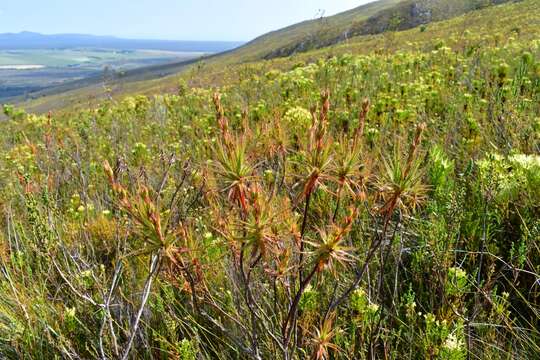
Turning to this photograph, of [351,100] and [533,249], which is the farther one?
[351,100]

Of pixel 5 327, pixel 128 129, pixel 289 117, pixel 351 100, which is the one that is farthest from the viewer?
pixel 128 129

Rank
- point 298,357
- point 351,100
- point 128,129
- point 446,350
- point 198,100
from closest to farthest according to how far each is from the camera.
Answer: point 446,350 → point 298,357 → point 351,100 → point 128,129 → point 198,100

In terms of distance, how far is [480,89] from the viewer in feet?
16.2

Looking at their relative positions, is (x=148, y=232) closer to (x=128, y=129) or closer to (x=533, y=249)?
(x=533, y=249)

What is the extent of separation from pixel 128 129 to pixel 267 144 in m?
5.45

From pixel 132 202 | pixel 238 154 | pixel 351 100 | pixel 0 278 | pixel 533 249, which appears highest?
pixel 238 154

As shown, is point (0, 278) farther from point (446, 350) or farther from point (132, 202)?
point (446, 350)

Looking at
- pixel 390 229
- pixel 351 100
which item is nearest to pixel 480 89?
pixel 351 100

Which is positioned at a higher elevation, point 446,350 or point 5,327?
point 446,350

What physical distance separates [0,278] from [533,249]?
10.8ft

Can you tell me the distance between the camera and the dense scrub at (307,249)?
4.28 ft

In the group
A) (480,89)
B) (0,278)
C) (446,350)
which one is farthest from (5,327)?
(480,89)

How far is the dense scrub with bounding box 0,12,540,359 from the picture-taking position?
4.28ft

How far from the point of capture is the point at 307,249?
2170 mm
